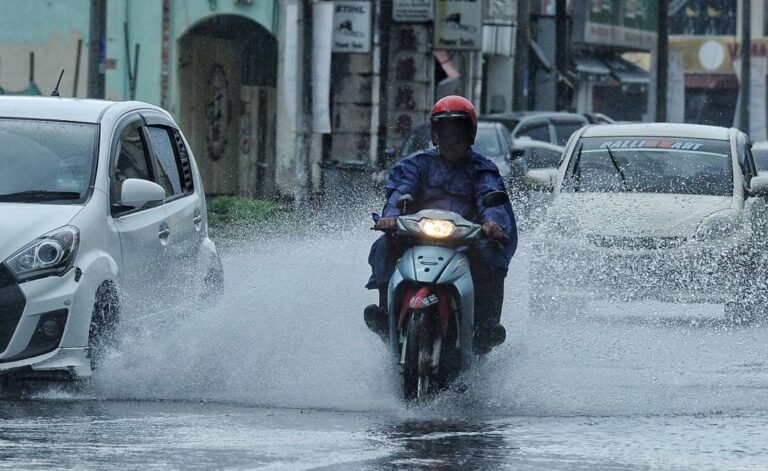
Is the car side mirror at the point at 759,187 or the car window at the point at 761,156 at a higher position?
the car window at the point at 761,156

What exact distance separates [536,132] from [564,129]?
58.4 inches

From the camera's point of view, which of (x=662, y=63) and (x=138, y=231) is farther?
(x=662, y=63)

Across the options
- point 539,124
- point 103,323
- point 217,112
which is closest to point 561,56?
point 539,124

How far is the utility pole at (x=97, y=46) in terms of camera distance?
22.2 meters

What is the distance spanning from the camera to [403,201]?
29.3 feet

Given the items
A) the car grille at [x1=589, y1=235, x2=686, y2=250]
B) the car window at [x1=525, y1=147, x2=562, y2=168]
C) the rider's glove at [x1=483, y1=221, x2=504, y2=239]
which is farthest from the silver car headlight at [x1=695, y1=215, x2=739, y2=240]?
the car window at [x1=525, y1=147, x2=562, y2=168]

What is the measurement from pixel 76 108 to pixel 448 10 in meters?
25.9

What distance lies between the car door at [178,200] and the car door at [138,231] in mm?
114

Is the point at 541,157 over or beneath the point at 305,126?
beneath

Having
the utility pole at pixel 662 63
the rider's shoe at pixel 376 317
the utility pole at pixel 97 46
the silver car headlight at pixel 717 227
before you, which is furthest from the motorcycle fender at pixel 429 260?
the utility pole at pixel 662 63

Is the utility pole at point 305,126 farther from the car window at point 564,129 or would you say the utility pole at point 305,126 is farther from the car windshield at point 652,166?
the car windshield at point 652,166

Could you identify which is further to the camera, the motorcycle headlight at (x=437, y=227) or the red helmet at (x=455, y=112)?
the red helmet at (x=455, y=112)

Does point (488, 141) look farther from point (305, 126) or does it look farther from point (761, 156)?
point (761, 156)

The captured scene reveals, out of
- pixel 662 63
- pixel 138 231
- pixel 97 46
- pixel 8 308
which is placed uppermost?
pixel 662 63
